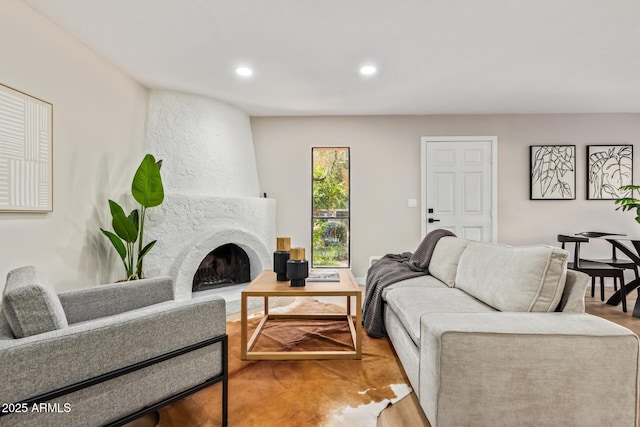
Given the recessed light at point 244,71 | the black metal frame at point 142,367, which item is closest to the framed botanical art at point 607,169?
the recessed light at point 244,71

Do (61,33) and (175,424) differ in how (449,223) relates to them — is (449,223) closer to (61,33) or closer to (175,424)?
(175,424)

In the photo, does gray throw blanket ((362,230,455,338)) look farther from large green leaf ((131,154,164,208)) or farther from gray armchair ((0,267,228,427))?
large green leaf ((131,154,164,208))

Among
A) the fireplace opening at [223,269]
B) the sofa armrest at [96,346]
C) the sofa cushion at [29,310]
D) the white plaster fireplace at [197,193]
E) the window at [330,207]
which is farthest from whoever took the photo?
the window at [330,207]

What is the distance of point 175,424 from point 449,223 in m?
3.76

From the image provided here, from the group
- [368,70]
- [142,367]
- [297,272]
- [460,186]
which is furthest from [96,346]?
[460,186]

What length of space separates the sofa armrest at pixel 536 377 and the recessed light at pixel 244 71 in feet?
8.74

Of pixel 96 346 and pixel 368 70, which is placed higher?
pixel 368 70

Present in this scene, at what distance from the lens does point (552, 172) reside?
405cm

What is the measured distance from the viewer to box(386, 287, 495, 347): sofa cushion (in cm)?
168

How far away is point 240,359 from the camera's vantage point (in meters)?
2.03

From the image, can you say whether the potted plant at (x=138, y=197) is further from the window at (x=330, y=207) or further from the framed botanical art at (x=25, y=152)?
the window at (x=330, y=207)

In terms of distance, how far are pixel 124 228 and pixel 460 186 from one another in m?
3.92

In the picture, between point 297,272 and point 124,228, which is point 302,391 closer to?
point 297,272

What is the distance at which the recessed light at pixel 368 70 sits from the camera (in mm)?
2740
